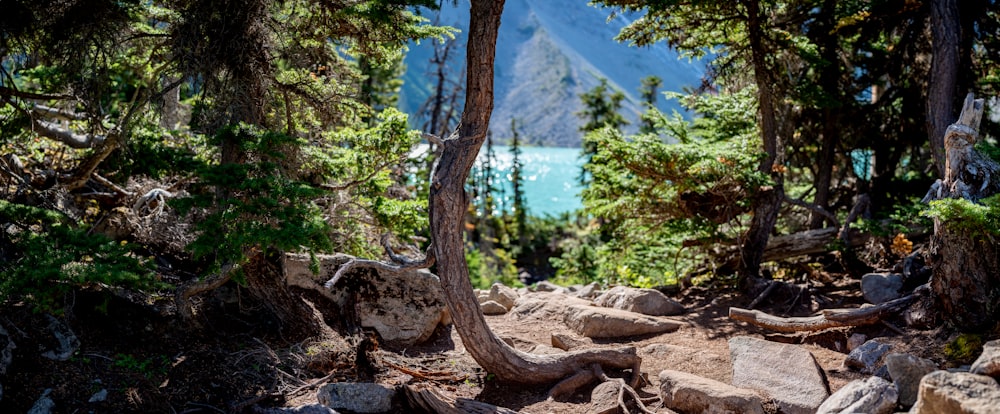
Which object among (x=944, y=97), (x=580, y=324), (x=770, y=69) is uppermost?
(x=770, y=69)

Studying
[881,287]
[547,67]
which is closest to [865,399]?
[881,287]

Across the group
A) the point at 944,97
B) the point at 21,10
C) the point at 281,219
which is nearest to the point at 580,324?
the point at 281,219

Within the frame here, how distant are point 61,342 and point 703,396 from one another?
655 cm

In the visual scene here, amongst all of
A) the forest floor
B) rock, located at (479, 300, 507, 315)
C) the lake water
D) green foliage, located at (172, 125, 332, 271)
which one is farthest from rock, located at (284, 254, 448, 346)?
the lake water

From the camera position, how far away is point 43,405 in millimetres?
5641

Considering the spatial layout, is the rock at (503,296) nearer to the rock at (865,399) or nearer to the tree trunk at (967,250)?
the rock at (865,399)

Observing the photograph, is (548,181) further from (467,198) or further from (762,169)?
(467,198)

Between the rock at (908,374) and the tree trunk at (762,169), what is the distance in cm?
499

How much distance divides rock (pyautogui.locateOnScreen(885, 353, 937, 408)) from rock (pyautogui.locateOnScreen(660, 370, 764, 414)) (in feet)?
3.99

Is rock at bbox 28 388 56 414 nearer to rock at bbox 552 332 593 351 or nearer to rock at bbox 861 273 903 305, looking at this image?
rock at bbox 552 332 593 351

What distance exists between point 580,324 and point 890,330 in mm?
3858

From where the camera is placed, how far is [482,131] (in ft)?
21.6

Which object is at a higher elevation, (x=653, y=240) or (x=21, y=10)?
(x=21, y=10)

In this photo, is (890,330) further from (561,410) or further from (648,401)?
(561,410)
